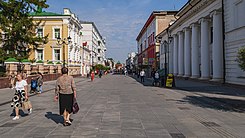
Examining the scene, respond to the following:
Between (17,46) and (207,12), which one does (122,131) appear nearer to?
(207,12)

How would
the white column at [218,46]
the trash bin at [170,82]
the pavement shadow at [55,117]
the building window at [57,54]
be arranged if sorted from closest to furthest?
the pavement shadow at [55,117] → the trash bin at [170,82] → the white column at [218,46] → the building window at [57,54]

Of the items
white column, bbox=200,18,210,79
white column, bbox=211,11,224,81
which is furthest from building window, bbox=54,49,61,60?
white column, bbox=211,11,224,81

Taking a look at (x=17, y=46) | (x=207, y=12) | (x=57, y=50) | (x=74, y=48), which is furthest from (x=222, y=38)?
(x=74, y=48)

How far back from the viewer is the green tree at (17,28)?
34.8m

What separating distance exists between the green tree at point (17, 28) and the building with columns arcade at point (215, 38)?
19382mm

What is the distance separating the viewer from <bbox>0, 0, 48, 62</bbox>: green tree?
114ft

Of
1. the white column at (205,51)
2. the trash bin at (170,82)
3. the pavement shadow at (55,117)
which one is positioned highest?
the white column at (205,51)

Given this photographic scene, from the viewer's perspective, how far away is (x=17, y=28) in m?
36.0

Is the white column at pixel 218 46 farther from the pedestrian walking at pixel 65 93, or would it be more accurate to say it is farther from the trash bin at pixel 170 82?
the pedestrian walking at pixel 65 93

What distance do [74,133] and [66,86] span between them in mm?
1541

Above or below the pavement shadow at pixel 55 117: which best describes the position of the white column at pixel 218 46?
above

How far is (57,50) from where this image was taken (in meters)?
61.3

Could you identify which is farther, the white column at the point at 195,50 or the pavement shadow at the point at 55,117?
the white column at the point at 195,50

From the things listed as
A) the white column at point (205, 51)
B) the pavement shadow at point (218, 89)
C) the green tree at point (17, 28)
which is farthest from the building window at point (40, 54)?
the pavement shadow at point (218, 89)
